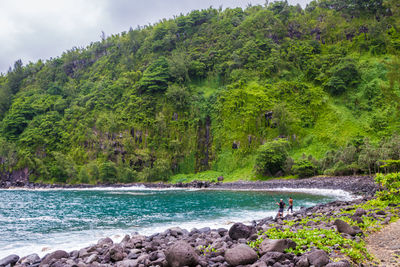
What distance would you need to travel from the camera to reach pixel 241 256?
835cm

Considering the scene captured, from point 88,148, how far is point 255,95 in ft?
200

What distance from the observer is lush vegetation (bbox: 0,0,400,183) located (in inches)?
2697

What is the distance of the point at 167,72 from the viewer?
93750mm

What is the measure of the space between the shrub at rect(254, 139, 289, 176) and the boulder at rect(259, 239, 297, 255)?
50.2 m

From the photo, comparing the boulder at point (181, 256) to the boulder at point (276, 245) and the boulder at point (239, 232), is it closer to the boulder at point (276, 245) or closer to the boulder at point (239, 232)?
the boulder at point (276, 245)

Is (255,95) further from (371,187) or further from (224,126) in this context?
(371,187)

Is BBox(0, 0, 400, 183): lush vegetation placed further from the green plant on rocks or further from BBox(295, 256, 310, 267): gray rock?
BBox(295, 256, 310, 267): gray rock

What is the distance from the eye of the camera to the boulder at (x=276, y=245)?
8617 mm

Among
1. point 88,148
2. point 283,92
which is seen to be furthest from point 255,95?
point 88,148

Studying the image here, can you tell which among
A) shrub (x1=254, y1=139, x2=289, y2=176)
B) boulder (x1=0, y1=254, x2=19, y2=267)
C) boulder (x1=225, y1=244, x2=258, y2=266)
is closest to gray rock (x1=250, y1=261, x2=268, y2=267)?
boulder (x1=225, y1=244, x2=258, y2=266)

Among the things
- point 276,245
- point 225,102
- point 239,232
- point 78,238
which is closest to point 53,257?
point 78,238

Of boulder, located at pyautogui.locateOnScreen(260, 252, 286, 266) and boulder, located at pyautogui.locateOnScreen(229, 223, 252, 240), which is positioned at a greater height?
boulder, located at pyautogui.locateOnScreen(260, 252, 286, 266)

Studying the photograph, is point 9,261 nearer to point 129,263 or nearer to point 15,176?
point 129,263

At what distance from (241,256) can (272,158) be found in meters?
51.4
